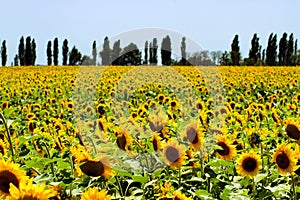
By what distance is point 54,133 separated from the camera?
163 inches

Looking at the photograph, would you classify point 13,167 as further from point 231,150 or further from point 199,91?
point 199,91

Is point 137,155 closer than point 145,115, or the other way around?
point 137,155

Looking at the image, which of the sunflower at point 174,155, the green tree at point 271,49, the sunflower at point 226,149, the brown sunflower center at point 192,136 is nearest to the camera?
the sunflower at point 174,155

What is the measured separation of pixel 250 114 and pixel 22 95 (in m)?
5.45

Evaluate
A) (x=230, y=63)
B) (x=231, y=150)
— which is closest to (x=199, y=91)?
(x=231, y=150)

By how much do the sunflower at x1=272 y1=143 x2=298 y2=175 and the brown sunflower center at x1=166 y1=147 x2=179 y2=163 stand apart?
45 cm

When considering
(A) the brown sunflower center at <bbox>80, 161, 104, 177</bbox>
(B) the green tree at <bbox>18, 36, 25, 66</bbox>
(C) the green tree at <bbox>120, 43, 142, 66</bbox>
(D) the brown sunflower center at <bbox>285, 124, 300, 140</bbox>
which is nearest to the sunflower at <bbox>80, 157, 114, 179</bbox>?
(A) the brown sunflower center at <bbox>80, 161, 104, 177</bbox>

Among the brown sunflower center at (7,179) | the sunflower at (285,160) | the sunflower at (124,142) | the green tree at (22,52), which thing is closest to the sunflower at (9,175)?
the brown sunflower center at (7,179)

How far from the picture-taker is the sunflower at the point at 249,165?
272 centimetres

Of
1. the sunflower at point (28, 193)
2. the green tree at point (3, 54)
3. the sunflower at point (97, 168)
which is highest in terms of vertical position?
the green tree at point (3, 54)

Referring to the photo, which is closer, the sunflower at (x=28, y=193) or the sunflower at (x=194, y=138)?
the sunflower at (x=28, y=193)

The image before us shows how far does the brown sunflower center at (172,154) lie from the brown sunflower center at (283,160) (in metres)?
0.45

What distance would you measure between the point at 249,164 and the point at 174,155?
0.39 meters

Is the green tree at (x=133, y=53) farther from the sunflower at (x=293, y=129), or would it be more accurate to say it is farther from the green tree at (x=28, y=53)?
the green tree at (x=28, y=53)
